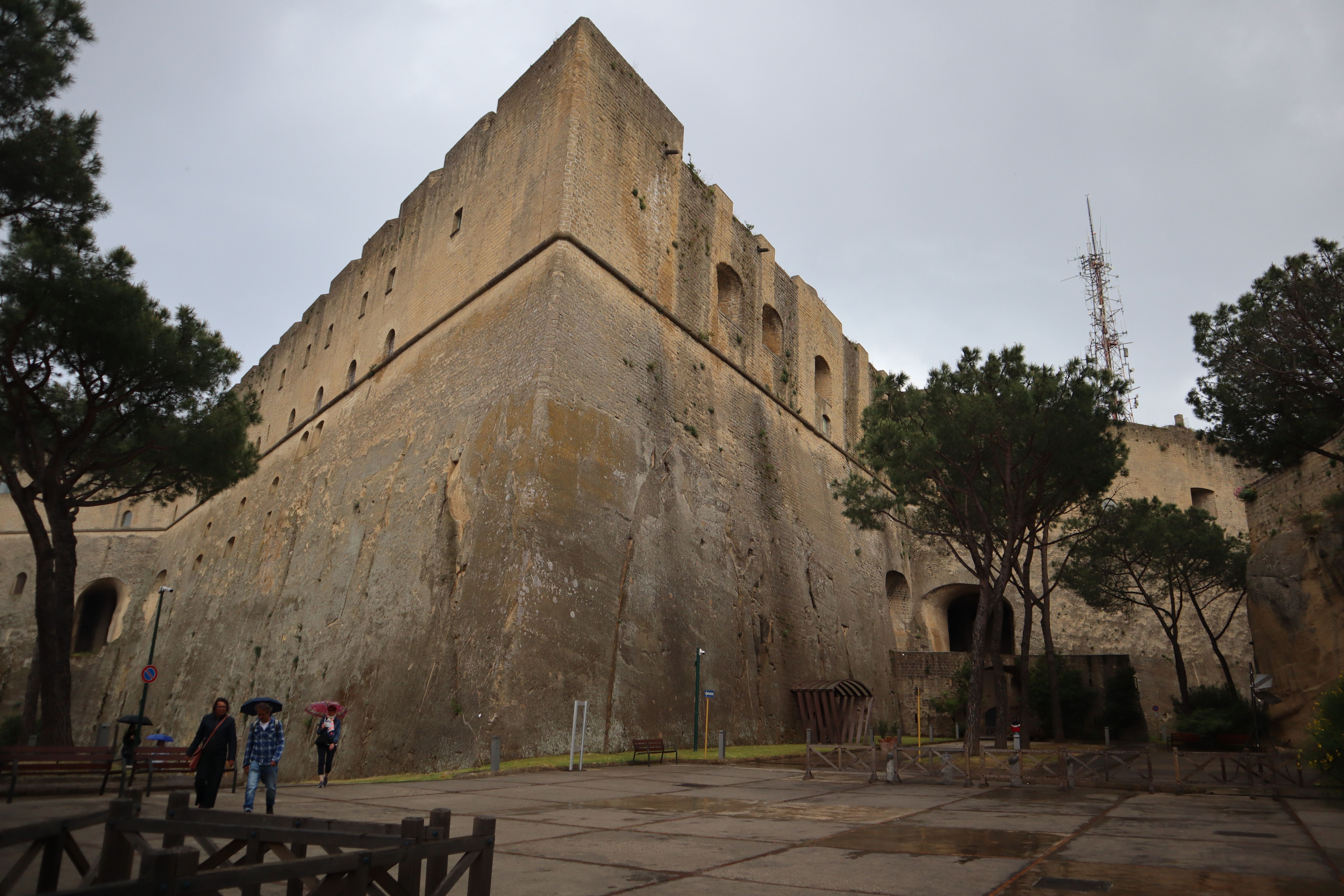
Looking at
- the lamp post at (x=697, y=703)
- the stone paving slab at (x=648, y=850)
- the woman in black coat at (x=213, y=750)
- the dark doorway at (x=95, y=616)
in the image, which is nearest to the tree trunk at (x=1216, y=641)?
the lamp post at (x=697, y=703)

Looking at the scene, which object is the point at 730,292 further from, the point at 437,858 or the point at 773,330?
the point at 437,858

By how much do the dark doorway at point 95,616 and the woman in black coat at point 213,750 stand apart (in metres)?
31.4

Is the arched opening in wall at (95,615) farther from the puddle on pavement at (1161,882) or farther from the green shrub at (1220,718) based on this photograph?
the puddle on pavement at (1161,882)

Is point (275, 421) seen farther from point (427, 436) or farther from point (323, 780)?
point (323, 780)

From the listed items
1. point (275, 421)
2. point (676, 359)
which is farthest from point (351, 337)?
point (676, 359)

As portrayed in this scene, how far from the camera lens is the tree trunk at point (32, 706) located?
433 inches

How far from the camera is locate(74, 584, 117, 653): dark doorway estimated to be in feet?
108

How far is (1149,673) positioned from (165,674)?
90.9ft

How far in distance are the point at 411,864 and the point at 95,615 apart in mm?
38667

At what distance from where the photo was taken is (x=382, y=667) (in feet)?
43.7

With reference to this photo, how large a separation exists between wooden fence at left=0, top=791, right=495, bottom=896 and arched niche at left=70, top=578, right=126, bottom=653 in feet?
115

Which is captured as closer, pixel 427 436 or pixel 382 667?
pixel 382 667

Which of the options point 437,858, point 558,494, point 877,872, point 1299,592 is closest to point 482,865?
point 437,858

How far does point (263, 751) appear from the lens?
7.05 meters
